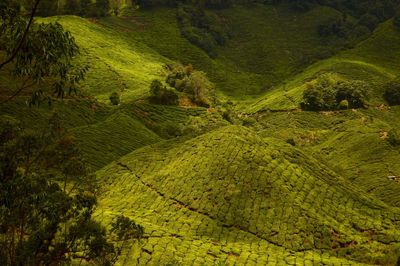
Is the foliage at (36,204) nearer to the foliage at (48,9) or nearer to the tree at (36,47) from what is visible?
the tree at (36,47)

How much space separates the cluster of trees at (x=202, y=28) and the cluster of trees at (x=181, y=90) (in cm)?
5934

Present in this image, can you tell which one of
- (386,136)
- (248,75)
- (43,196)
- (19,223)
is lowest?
(248,75)

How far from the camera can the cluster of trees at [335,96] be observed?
116812mm

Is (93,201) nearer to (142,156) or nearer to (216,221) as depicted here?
(216,221)

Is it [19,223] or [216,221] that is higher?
[19,223]

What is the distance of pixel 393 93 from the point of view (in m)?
123

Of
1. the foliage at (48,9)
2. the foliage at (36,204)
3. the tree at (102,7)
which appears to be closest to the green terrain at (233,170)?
the foliage at (48,9)

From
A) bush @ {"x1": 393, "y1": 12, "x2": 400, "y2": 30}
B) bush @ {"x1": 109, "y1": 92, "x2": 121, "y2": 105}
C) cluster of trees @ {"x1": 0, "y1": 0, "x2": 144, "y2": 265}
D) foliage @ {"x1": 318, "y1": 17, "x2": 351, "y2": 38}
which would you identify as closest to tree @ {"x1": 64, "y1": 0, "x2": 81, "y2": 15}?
bush @ {"x1": 109, "y1": 92, "x2": 121, "y2": 105}

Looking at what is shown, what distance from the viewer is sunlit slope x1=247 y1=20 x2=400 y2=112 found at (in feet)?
420

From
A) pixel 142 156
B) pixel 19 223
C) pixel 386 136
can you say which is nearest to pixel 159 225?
pixel 142 156

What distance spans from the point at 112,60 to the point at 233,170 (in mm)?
73073

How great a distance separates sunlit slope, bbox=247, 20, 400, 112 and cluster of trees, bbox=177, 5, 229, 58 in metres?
38.3

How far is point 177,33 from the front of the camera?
17512cm

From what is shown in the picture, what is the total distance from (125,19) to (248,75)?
5080 cm
